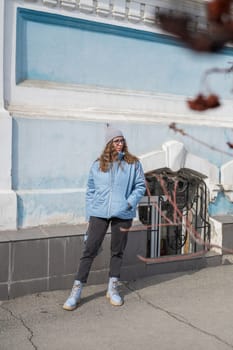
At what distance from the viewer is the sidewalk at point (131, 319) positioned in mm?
3552

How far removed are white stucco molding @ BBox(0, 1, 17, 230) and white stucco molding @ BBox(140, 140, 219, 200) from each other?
4.95 ft

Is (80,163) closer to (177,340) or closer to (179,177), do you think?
(179,177)

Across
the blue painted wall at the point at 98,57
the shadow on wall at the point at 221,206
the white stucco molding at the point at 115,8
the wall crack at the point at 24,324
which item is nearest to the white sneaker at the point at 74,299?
the wall crack at the point at 24,324

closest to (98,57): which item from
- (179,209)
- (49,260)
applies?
(179,209)

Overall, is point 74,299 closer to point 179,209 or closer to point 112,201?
point 112,201

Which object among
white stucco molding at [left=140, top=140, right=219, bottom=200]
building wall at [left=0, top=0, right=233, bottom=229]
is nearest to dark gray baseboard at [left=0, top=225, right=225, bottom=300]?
building wall at [left=0, top=0, right=233, bottom=229]

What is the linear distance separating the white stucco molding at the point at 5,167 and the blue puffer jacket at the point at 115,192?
81cm

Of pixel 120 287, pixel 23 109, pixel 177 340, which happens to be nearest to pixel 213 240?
pixel 120 287

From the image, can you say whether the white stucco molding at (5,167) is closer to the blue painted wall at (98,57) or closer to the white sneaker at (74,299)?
the blue painted wall at (98,57)

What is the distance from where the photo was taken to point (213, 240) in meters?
5.87

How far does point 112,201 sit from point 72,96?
56.2 inches

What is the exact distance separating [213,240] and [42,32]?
10.3ft

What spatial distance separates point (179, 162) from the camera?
5574 millimetres

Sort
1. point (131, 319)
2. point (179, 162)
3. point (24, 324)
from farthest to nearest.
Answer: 1. point (179, 162)
2. point (131, 319)
3. point (24, 324)
